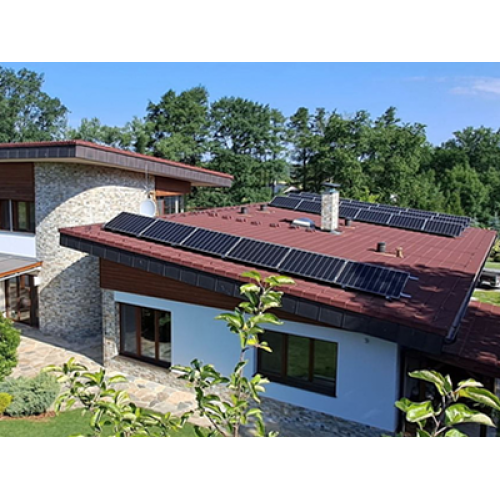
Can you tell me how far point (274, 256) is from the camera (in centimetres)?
1085

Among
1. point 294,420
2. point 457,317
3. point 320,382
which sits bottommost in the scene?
point 294,420

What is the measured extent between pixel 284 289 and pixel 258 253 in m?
1.71

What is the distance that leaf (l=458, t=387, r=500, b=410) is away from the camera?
3.24 meters

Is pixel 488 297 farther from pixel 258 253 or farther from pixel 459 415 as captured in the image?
pixel 459 415

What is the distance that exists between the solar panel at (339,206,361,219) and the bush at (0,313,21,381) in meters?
13.2

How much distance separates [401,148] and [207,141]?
743 inches

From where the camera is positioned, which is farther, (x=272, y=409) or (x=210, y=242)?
(x=210, y=242)

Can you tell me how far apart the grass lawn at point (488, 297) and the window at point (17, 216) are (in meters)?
19.9

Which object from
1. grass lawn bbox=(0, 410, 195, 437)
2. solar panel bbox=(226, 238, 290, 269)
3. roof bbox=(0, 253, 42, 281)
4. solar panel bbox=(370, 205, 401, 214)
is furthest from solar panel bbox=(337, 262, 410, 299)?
roof bbox=(0, 253, 42, 281)

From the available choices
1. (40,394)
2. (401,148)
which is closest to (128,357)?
(40,394)

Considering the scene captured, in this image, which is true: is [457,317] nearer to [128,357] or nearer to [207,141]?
[128,357]

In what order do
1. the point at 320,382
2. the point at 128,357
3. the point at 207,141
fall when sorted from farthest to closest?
the point at 207,141, the point at 128,357, the point at 320,382

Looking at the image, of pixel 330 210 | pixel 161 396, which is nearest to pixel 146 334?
pixel 161 396

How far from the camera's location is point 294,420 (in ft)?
34.5
